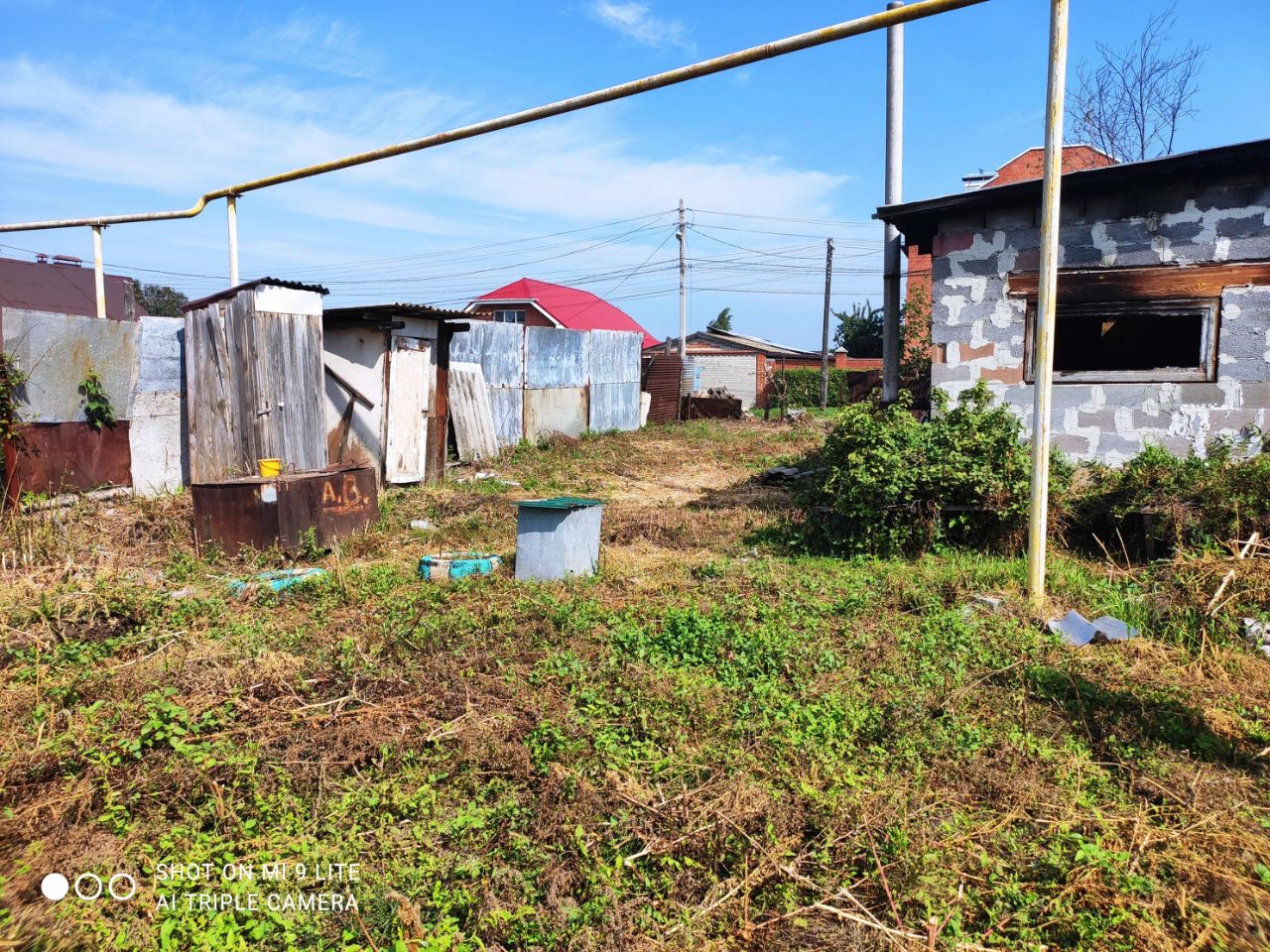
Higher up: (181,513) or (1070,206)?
(1070,206)

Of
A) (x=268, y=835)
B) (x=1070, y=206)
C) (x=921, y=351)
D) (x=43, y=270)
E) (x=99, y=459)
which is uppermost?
(x=43, y=270)

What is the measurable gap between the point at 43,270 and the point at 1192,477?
32543 millimetres

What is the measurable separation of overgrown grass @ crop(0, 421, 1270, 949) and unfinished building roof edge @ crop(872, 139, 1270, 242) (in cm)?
359

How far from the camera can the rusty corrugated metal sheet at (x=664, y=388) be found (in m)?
23.3

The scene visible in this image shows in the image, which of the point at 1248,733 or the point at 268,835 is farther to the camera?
the point at 1248,733

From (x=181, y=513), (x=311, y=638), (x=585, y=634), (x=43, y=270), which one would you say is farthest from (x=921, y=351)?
(x=43, y=270)

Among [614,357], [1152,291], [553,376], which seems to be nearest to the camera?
[1152,291]

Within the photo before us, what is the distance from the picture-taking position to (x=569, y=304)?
36.0 meters

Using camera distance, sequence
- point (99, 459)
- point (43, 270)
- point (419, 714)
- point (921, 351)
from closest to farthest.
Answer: point (419, 714), point (99, 459), point (921, 351), point (43, 270)

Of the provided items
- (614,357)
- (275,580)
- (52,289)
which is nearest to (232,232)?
(275,580)

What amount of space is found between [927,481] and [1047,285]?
1985mm

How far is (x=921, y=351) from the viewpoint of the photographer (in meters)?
9.85

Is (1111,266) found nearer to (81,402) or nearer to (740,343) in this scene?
(81,402)

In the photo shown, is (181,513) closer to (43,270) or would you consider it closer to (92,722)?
(92,722)
